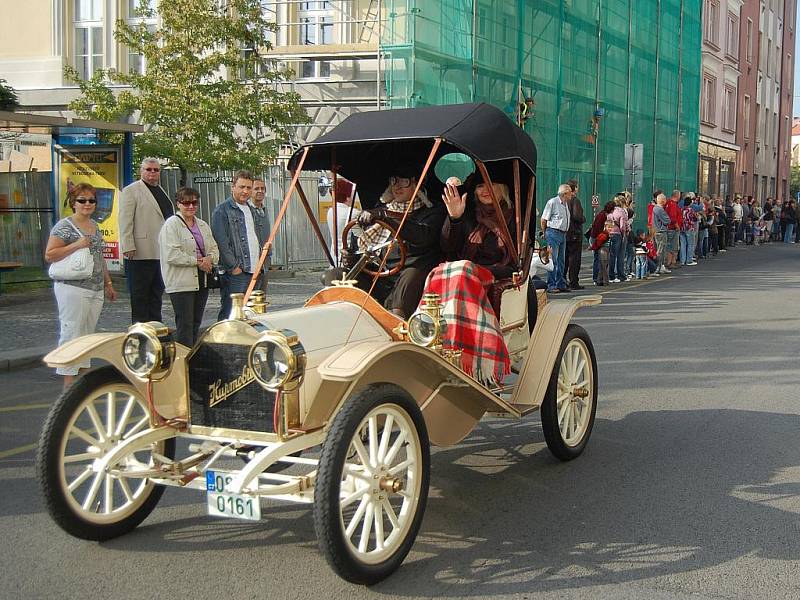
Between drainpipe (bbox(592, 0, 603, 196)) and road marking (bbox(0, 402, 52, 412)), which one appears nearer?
road marking (bbox(0, 402, 52, 412))

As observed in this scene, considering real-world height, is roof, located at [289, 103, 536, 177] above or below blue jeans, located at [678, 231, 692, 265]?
above

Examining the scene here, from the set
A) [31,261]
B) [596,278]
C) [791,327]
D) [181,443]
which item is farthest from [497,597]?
[596,278]

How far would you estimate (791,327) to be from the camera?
517 inches

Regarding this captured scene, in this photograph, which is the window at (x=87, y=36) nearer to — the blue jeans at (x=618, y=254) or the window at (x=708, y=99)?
the blue jeans at (x=618, y=254)

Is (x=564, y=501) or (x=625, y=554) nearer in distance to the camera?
(x=625, y=554)

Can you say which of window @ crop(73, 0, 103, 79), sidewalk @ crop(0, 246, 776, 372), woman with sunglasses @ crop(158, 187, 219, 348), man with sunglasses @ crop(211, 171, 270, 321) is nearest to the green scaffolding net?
sidewalk @ crop(0, 246, 776, 372)

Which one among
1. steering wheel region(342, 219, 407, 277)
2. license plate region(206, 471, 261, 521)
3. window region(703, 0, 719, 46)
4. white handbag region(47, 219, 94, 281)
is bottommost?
license plate region(206, 471, 261, 521)

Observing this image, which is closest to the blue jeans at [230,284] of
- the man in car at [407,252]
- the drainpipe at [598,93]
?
the man in car at [407,252]

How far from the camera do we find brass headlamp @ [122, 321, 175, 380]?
454cm

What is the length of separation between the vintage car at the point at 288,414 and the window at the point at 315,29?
70.0 feet

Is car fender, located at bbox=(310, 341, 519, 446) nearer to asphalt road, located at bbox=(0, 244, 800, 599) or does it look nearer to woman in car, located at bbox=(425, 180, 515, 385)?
woman in car, located at bbox=(425, 180, 515, 385)

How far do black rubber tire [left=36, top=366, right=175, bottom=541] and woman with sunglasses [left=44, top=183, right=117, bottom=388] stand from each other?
3227 mm

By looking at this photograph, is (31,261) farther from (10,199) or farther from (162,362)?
(162,362)

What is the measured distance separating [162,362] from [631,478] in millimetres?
2932
